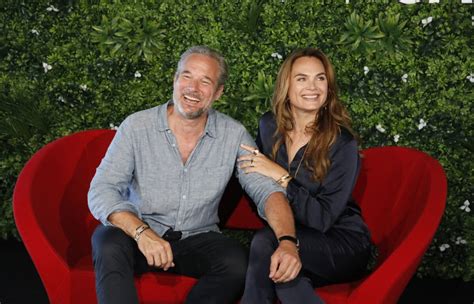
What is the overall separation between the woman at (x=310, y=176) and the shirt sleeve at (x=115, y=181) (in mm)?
506

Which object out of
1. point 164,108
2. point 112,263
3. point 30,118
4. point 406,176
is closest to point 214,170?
point 164,108

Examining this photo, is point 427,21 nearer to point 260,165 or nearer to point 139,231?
point 260,165

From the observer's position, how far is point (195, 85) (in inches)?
120

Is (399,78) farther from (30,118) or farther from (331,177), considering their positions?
(30,118)

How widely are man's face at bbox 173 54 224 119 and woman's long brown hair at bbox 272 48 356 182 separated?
0.32 m

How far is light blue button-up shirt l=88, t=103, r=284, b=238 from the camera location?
122 inches

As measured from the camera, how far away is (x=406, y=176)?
333 cm

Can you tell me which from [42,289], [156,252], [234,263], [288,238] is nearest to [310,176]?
[288,238]

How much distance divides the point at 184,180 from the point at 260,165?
13.2 inches

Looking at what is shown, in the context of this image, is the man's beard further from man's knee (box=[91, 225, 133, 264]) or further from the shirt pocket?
man's knee (box=[91, 225, 133, 264])

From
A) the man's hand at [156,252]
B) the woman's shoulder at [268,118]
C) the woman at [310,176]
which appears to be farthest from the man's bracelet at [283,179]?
the man's hand at [156,252]

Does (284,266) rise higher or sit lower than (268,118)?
lower

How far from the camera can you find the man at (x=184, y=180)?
9.65 ft

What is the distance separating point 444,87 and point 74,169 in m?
1.92
